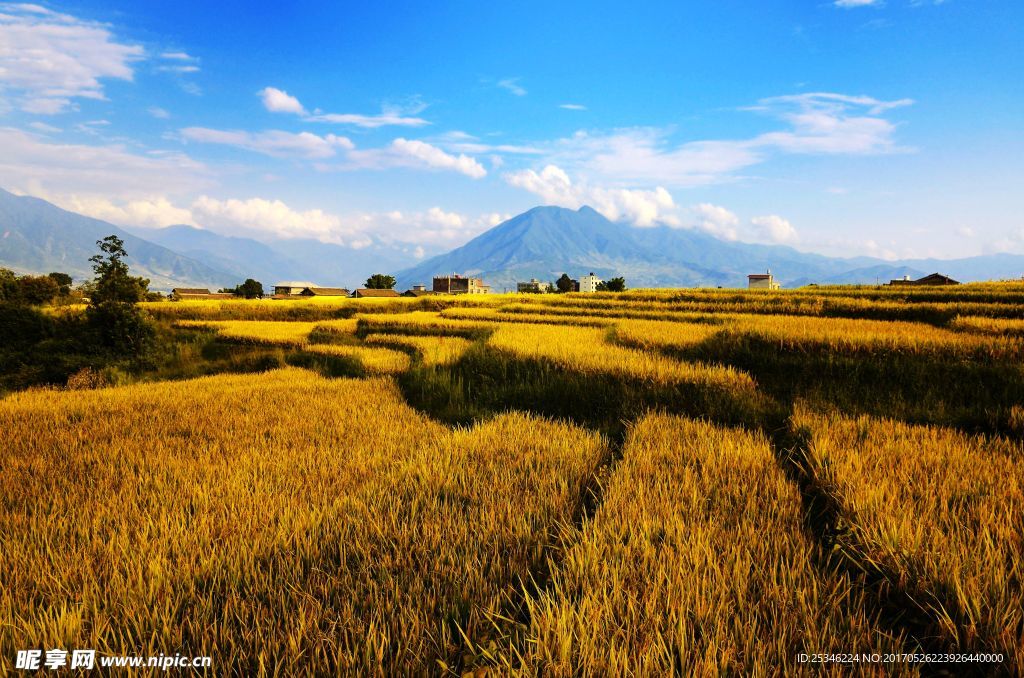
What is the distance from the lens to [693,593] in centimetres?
215

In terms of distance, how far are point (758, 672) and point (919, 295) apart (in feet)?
66.3

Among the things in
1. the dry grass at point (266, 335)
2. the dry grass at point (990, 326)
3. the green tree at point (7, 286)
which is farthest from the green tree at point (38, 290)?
the dry grass at point (990, 326)

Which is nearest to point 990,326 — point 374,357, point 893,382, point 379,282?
point 893,382

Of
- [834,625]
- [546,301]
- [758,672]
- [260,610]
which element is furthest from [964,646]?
[546,301]

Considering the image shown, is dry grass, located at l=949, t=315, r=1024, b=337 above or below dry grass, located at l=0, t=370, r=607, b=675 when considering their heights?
above

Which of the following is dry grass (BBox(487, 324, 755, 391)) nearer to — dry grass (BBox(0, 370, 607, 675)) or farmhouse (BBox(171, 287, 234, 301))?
dry grass (BBox(0, 370, 607, 675))

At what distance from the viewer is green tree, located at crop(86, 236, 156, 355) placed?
615 inches

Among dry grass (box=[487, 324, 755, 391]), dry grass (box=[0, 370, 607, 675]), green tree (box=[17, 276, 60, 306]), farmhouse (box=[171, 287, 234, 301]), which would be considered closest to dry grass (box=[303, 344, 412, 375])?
dry grass (box=[487, 324, 755, 391])

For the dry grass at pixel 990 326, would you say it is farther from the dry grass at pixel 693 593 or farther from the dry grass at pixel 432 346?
the dry grass at pixel 432 346

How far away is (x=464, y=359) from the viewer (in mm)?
10109

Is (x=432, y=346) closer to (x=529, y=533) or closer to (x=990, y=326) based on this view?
(x=529, y=533)

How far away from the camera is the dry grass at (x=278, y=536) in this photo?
189 centimetres

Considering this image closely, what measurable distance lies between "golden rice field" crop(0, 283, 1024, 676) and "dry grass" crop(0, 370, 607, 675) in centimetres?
2

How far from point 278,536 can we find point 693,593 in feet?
7.92
